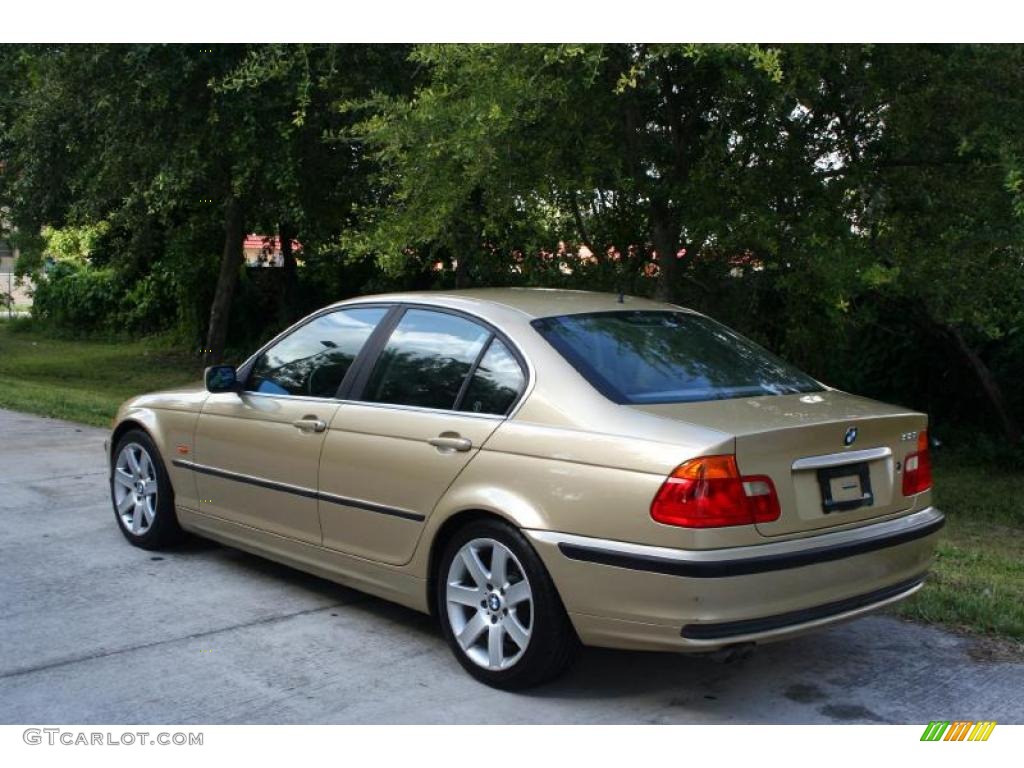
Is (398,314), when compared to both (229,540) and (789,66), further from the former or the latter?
(789,66)

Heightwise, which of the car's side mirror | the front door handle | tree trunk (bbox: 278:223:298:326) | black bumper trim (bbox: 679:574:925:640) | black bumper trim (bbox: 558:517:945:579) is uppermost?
tree trunk (bbox: 278:223:298:326)

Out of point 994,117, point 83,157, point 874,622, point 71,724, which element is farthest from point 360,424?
point 83,157

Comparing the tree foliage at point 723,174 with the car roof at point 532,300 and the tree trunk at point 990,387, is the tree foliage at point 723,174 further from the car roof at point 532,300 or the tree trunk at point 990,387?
the car roof at point 532,300

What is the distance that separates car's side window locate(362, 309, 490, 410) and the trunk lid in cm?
Answer: 98

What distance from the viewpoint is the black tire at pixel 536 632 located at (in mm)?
4320

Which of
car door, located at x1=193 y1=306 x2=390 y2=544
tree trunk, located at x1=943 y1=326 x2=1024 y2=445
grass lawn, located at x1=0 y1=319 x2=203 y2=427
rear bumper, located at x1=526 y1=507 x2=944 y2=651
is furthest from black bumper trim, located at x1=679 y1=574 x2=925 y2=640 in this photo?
grass lawn, located at x1=0 y1=319 x2=203 y2=427

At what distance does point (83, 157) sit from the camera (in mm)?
15914

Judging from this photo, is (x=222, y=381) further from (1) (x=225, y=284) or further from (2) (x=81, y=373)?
(2) (x=81, y=373)

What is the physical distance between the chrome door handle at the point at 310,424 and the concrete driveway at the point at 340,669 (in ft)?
2.85

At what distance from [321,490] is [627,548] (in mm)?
1783

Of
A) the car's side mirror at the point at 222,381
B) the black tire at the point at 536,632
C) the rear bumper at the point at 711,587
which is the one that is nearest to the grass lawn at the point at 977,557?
the rear bumper at the point at 711,587

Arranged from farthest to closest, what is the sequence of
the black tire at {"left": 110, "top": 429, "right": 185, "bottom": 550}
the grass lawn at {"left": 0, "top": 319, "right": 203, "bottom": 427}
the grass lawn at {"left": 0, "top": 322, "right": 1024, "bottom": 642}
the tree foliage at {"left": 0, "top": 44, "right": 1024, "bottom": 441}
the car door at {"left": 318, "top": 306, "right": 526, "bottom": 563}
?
1. the grass lawn at {"left": 0, "top": 319, "right": 203, "bottom": 427}
2. the tree foliage at {"left": 0, "top": 44, "right": 1024, "bottom": 441}
3. the black tire at {"left": 110, "top": 429, "right": 185, "bottom": 550}
4. the grass lawn at {"left": 0, "top": 322, "right": 1024, "bottom": 642}
5. the car door at {"left": 318, "top": 306, "right": 526, "bottom": 563}

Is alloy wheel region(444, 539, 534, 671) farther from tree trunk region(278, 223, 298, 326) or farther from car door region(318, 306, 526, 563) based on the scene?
tree trunk region(278, 223, 298, 326)

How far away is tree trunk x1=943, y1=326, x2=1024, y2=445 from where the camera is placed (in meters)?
11.4
